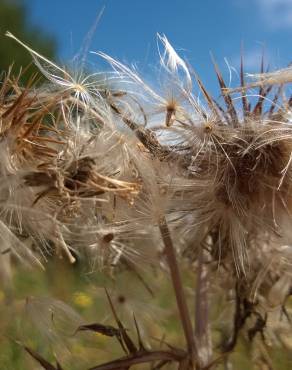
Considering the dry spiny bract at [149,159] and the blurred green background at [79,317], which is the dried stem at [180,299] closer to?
Answer: the dry spiny bract at [149,159]

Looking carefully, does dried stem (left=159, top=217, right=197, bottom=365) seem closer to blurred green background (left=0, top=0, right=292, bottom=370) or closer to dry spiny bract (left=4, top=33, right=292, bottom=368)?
dry spiny bract (left=4, top=33, right=292, bottom=368)

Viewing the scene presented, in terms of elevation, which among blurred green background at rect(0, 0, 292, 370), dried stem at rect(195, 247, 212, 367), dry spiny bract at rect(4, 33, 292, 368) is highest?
dry spiny bract at rect(4, 33, 292, 368)

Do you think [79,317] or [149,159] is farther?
[79,317]

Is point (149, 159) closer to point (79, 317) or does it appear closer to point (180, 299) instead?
point (180, 299)

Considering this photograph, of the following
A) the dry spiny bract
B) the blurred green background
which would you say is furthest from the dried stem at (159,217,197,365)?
the blurred green background

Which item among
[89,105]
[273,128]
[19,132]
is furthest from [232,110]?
[19,132]

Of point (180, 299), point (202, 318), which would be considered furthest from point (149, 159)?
point (202, 318)

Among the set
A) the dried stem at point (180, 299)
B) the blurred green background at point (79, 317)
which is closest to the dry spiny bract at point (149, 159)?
the dried stem at point (180, 299)

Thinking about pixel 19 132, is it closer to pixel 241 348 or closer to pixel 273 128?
pixel 273 128
